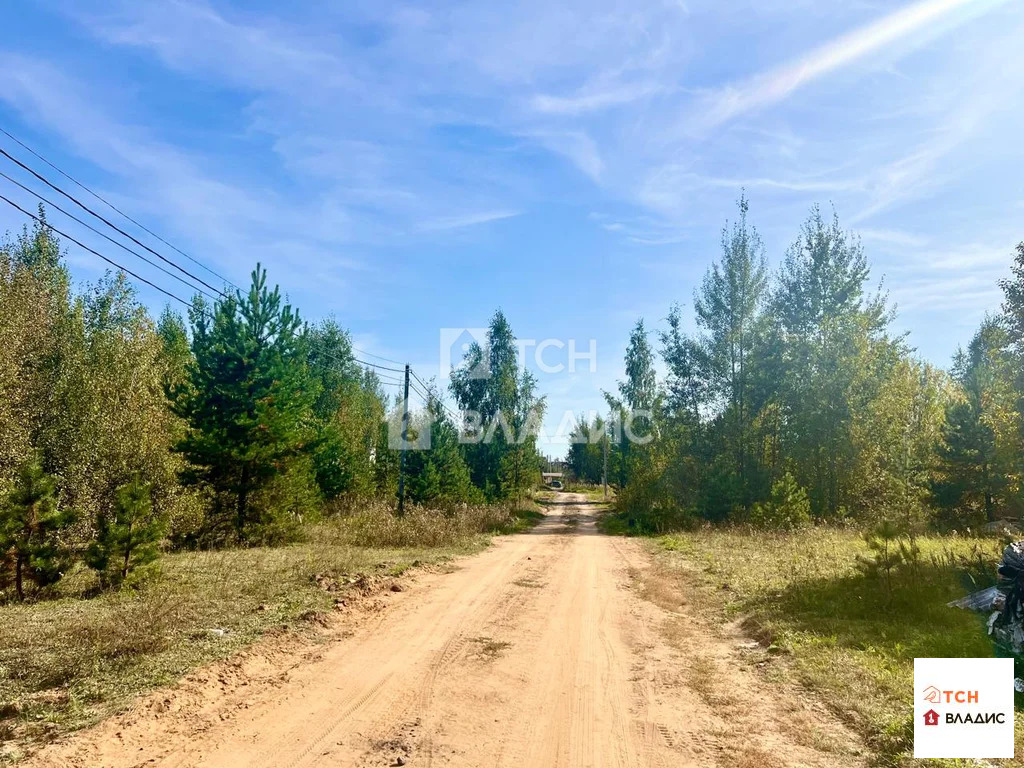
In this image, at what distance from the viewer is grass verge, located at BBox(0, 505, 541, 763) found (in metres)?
5.27

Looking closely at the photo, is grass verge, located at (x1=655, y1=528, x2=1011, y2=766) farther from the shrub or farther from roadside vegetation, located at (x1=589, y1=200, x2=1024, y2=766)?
the shrub

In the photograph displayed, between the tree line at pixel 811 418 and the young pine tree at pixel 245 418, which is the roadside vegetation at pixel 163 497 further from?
the tree line at pixel 811 418

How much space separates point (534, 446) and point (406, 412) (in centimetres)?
2944

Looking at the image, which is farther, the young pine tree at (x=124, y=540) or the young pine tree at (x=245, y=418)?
the young pine tree at (x=245, y=418)

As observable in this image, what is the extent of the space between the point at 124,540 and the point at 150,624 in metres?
3.57

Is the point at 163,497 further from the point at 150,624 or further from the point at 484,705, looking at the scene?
the point at 484,705

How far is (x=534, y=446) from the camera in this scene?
53.1 metres

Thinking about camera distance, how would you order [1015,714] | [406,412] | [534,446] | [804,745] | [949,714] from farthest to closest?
[534,446]
[406,412]
[1015,714]
[949,714]
[804,745]

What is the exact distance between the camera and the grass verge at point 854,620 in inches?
216

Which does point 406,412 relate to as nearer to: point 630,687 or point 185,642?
point 185,642

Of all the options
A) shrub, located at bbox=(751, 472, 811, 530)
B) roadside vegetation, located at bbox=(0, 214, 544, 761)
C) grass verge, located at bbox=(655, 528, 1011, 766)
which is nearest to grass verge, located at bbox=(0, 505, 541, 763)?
roadside vegetation, located at bbox=(0, 214, 544, 761)

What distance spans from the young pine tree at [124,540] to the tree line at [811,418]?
18388 millimetres

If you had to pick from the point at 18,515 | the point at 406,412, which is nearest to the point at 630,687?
the point at 18,515

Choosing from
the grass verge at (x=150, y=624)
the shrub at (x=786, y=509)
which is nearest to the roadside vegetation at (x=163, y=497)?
the grass verge at (x=150, y=624)
